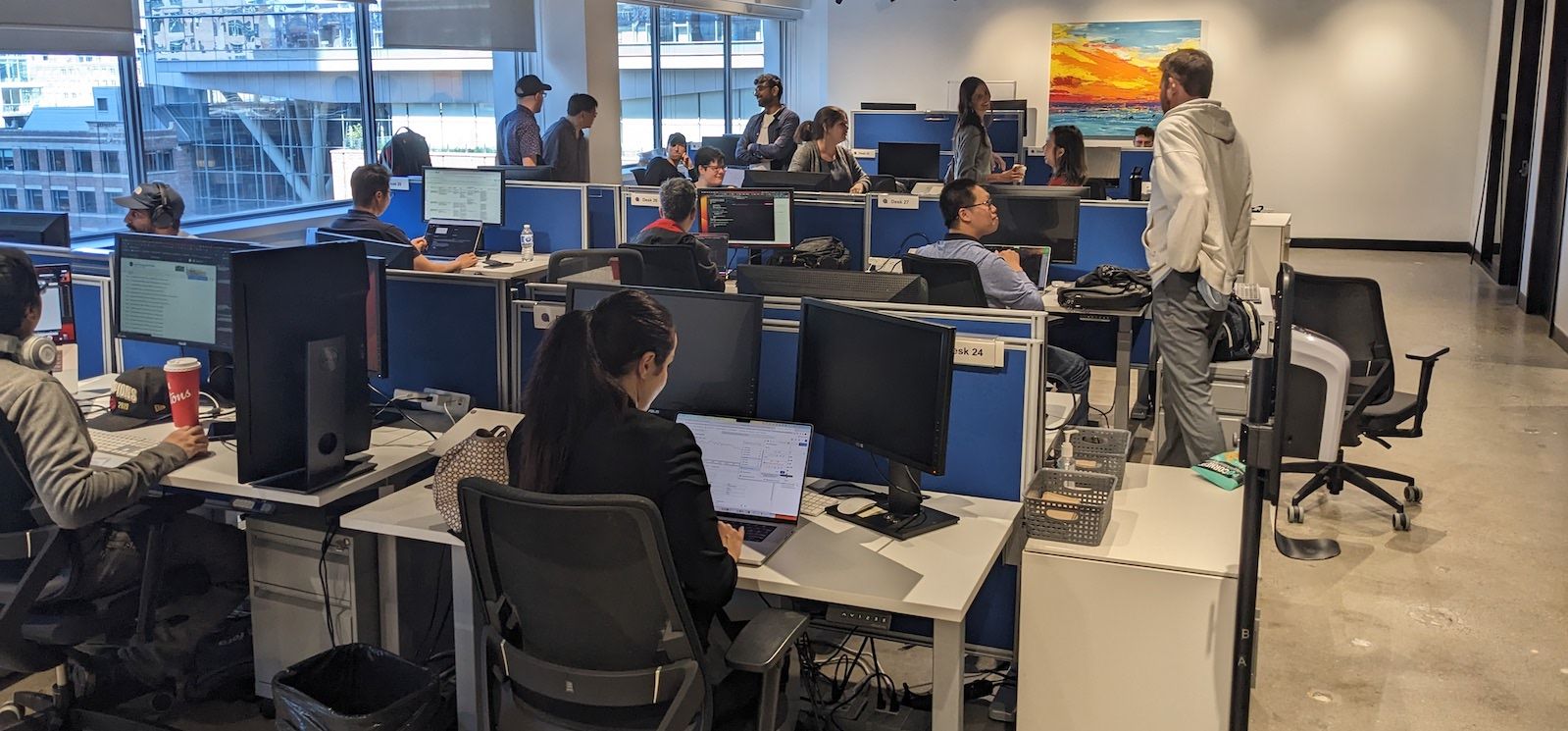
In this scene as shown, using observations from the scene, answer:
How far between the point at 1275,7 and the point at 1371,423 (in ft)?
28.7

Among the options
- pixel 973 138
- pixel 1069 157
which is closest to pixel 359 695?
pixel 1069 157

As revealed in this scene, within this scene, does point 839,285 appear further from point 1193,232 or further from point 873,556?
point 1193,232

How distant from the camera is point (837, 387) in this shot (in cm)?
277

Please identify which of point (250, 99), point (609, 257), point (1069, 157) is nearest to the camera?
point (609, 257)

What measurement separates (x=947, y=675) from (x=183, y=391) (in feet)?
6.58

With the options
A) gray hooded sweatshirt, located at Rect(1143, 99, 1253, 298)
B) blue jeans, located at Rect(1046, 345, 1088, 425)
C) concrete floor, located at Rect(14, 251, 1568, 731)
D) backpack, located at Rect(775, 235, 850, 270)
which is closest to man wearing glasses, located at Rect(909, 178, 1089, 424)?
blue jeans, located at Rect(1046, 345, 1088, 425)

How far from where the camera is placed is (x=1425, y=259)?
37.6 ft

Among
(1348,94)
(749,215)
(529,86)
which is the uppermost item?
(1348,94)

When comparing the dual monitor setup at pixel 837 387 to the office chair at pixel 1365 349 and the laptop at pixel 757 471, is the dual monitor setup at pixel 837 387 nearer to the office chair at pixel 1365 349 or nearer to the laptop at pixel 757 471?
the laptop at pixel 757 471

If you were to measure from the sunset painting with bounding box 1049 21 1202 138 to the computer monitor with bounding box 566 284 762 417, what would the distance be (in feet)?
34.1

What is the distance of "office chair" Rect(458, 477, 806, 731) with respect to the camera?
201 cm

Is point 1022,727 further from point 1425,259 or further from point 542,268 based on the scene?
point 1425,259

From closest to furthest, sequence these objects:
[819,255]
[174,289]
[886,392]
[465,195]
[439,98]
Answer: [886,392] < [174,289] < [819,255] < [465,195] < [439,98]

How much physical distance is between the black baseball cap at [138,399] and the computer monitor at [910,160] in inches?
233
